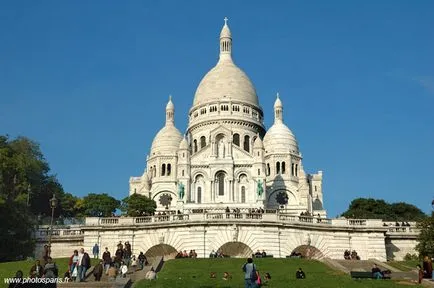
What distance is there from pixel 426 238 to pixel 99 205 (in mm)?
56388

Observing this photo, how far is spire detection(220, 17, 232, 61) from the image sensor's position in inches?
4550

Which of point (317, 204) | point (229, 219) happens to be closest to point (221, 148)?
point (317, 204)

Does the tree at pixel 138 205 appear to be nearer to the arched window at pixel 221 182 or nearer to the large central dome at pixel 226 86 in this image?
the arched window at pixel 221 182

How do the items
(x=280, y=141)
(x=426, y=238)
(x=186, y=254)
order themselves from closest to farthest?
(x=186, y=254), (x=426, y=238), (x=280, y=141)

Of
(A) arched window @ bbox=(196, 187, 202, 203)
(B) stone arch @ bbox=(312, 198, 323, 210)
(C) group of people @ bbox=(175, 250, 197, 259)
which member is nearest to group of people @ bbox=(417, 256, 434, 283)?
(C) group of people @ bbox=(175, 250, 197, 259)

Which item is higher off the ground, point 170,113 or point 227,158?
point 170,113

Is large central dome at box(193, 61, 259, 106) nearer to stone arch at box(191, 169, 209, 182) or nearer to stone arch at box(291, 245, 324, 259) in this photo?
stone arch at box(191, 169, 209, 182)

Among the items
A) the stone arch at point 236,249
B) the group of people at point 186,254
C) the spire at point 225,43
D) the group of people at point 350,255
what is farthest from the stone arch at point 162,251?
the spire at point 225,43

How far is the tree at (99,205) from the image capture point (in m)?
91.3

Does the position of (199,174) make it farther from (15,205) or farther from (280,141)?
(15,205)

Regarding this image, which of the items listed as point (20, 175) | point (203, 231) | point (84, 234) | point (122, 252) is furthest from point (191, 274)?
point (20, 175)

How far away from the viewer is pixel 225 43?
383 feet

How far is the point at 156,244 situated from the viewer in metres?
47.3

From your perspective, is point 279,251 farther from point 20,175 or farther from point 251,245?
point 20,175
